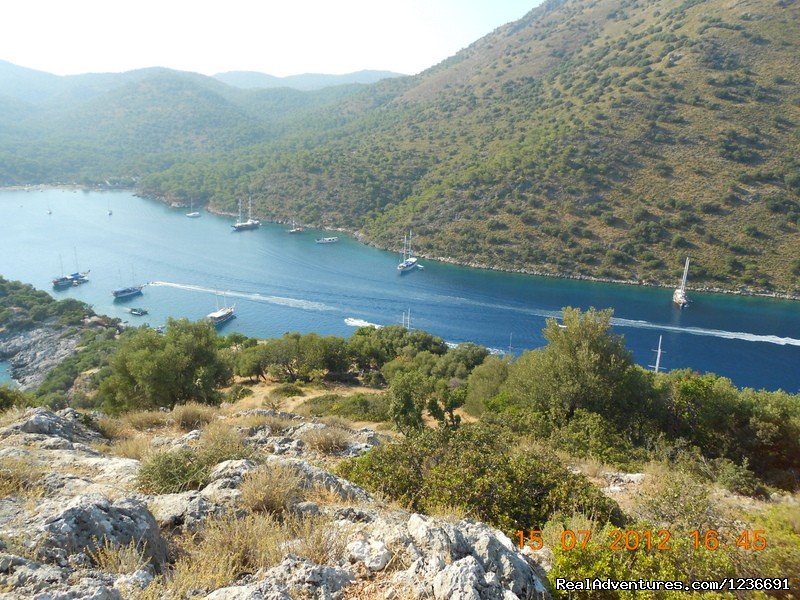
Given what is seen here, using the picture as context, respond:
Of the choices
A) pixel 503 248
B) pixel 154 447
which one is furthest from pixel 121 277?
pixel 154 447

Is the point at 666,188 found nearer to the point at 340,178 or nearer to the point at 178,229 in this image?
the point at 340,178

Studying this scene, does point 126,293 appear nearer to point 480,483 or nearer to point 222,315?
point 222,315

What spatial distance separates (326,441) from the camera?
9109 mm

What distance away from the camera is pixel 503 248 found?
209 feet

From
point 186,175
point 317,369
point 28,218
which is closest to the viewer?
point 317,369

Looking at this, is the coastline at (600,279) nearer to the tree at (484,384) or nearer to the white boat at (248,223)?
the white boat at (248,223)

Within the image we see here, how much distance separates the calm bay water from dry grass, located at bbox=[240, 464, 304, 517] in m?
→ 39.6

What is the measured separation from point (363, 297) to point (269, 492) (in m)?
49.1

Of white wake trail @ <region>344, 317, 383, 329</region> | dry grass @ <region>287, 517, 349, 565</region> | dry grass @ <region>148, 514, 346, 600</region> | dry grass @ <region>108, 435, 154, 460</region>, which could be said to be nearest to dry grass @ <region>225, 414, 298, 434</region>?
dry grass @ <region>108, 435, 154, 460</region>

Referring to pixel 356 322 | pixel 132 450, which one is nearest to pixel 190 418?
pixel 132 450

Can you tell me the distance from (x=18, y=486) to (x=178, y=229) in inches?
3561

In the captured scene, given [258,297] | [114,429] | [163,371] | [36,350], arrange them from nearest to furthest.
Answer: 1. [114,429]
2. [163,371]
3. [36,350]
4. [258,297]

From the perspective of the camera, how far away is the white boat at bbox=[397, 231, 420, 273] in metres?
61.9

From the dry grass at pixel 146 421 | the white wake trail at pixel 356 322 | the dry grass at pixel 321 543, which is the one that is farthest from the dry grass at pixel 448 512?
the white wake trail at pixel 356 322
